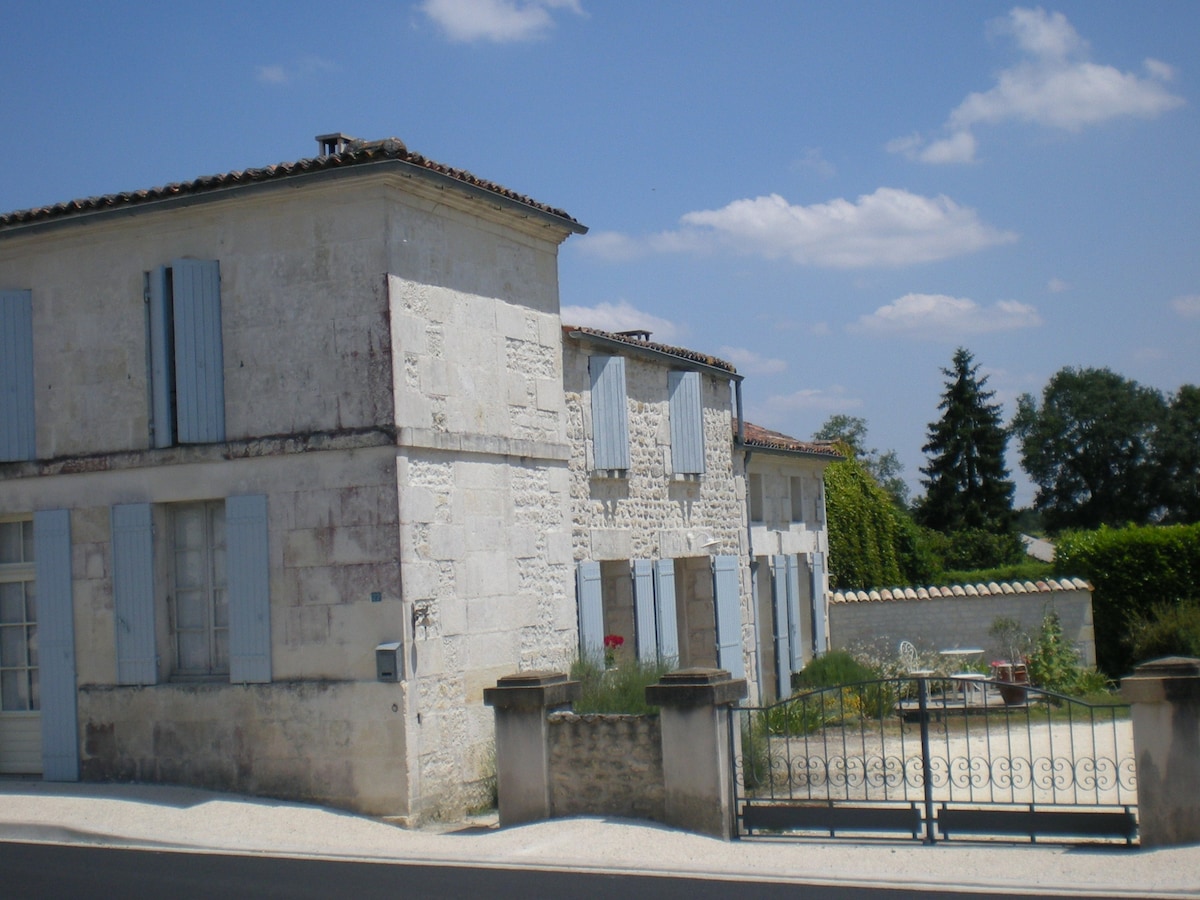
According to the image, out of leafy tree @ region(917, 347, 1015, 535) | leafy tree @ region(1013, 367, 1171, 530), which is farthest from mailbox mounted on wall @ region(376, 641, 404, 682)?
leafy tree @ region(1013, 367, 1171, 530)

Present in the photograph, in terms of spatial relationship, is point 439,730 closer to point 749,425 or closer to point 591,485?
point 591,485

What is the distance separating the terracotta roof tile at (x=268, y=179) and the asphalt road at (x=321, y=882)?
17.7ft

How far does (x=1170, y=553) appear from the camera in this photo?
63.2ft

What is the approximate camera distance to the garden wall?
19.0 metres

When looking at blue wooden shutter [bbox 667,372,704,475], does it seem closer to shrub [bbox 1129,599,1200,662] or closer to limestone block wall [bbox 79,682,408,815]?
limestone block wall [bbox 79,682,408,815]

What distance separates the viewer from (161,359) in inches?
427

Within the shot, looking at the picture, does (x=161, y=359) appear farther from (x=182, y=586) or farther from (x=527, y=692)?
(x=527, y=692)

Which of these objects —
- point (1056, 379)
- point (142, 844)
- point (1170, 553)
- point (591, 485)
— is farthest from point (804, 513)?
point (1056, 379)

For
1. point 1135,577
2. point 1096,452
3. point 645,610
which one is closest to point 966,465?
point 1096,452

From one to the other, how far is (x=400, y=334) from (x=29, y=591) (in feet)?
14.8

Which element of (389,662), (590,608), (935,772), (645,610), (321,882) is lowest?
(935,772)

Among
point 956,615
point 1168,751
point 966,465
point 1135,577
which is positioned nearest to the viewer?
point 1168,751

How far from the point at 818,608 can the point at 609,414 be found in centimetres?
751

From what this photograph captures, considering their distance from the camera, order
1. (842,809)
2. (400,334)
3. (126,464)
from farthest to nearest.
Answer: (126,464)
(400,334)
(842,809)
